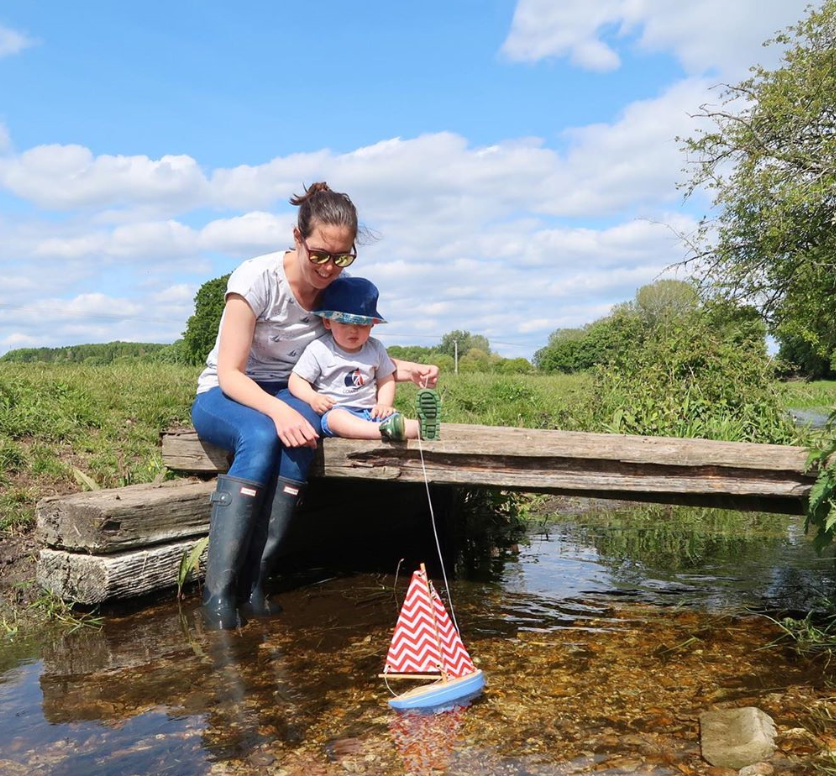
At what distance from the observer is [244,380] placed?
14.0ft

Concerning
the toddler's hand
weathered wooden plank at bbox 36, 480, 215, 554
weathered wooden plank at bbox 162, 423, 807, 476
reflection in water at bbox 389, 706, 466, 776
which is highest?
the toddler's hand

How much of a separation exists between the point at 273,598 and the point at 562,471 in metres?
1.84

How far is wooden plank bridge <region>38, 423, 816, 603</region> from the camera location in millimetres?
3811

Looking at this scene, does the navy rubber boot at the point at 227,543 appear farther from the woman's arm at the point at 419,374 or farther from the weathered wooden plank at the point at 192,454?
the woman's arm at the point at 419,374

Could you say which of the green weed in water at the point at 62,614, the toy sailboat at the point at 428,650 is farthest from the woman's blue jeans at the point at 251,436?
the toy sailboat at the point at 428,650

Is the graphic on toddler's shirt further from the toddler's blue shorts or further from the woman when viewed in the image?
the woman

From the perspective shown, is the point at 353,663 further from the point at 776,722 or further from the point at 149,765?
the point at 776,722

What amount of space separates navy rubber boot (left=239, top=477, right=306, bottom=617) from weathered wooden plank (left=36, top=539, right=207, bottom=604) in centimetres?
51

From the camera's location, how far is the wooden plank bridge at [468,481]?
3811mm

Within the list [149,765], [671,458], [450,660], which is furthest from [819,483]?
[149,765]

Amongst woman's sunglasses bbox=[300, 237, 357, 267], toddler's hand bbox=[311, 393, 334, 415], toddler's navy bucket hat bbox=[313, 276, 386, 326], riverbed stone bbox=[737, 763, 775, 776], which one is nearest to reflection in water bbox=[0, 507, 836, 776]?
riverbed stone bbox=[737, 763, 775, 776]

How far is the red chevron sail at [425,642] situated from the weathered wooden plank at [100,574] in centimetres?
172

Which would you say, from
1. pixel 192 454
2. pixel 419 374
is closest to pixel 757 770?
pixel 419 374

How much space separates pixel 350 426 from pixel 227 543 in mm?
896
